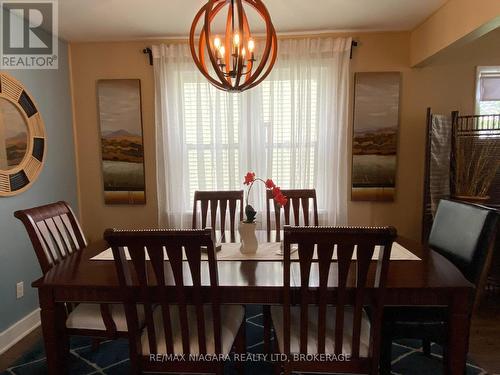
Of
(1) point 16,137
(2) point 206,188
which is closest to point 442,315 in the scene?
(2) point 206,188

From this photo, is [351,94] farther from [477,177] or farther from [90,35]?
[90,35]

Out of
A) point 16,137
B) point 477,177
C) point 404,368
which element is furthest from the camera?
point 477,177

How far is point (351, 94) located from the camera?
2.91 m

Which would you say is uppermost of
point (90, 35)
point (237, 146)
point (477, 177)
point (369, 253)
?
point (90, 35)

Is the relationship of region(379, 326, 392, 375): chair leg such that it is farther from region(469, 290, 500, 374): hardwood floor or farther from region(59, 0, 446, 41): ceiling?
region(59, 0, 446, 41): ceiling

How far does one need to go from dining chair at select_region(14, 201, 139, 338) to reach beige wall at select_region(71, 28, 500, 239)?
132 centimetres

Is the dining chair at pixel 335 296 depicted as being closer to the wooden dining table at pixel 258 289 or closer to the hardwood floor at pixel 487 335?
the wooden dining table at pixel 258 289

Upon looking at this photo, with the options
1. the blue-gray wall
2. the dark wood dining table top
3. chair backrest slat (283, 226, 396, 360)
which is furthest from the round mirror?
chair backrest slat (283, 226, 396, 360)

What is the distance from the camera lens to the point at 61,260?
5.89 feet

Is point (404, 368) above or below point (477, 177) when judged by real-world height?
below

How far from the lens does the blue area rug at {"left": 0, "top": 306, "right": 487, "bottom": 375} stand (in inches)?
75.2

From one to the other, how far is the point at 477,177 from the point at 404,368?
1.71m

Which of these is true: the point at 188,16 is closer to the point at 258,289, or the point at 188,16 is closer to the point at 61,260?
the point at 61,260

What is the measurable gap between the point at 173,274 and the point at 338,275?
26.2 inches
